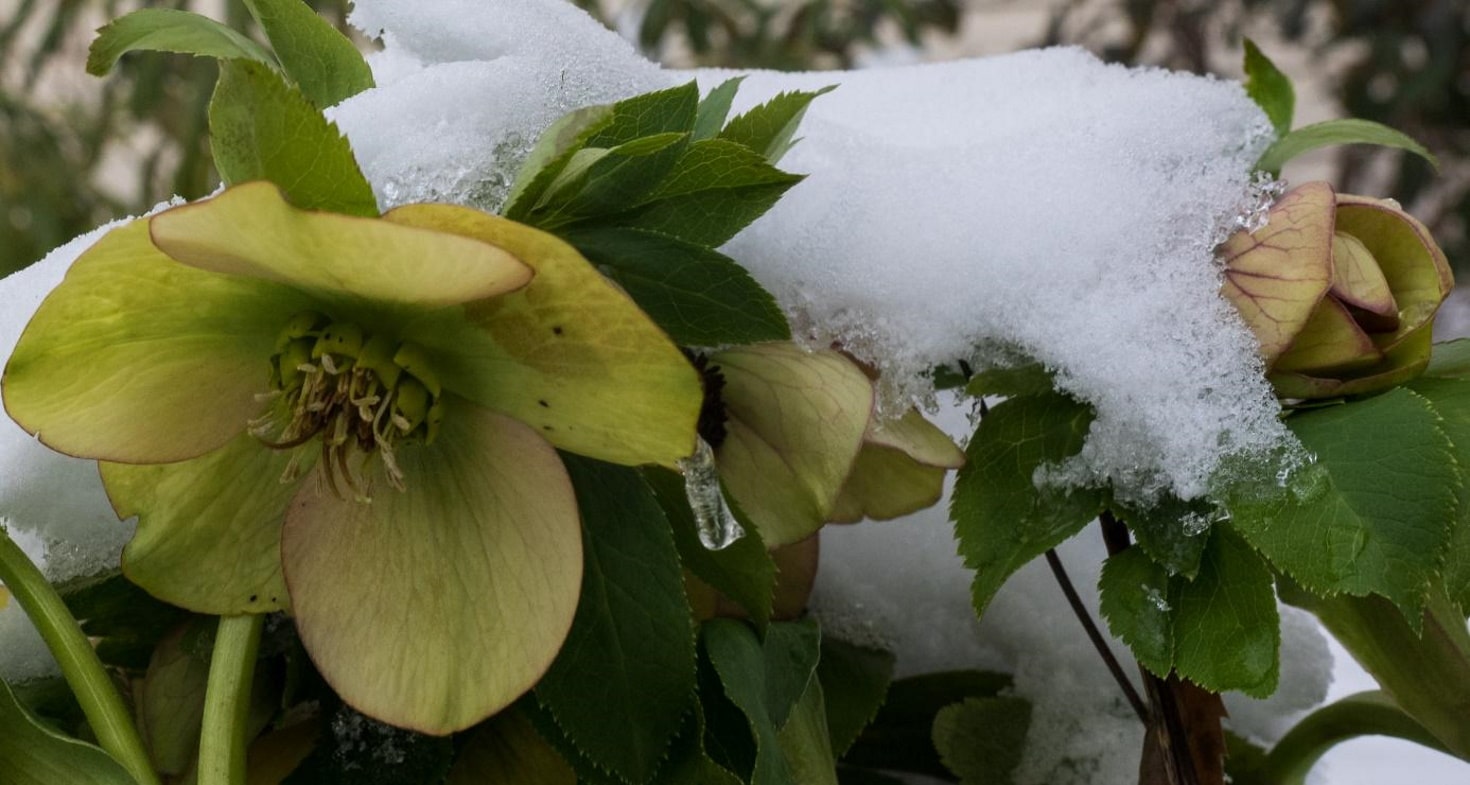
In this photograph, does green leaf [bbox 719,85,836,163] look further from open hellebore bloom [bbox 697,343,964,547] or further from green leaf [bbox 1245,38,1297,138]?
green leaf [bbox 1245,38,1297,138]

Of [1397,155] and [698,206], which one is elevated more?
[698,206]

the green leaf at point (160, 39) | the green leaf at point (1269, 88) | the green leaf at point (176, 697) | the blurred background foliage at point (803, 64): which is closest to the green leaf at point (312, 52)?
the green leaf at point (160, 39)

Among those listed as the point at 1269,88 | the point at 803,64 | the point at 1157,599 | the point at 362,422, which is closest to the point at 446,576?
the point at 362,422

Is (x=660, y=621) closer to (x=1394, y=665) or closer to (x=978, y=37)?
(x=1394, y=665)

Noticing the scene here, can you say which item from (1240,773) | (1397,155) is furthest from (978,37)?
(1240,773)

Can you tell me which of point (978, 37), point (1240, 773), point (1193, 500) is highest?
point (1193, 500)
